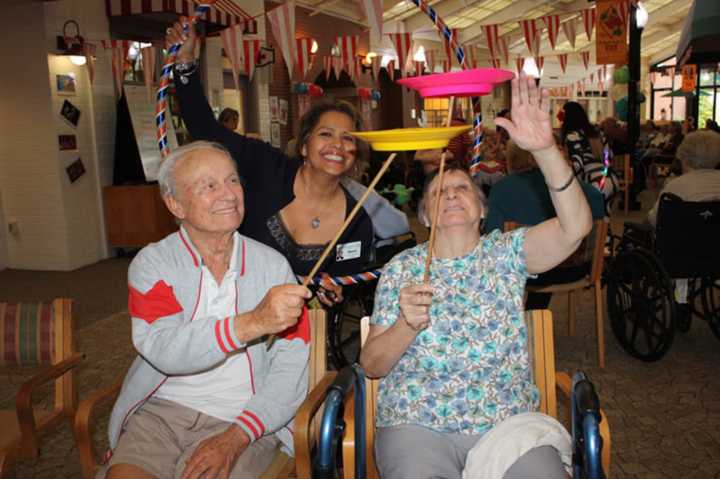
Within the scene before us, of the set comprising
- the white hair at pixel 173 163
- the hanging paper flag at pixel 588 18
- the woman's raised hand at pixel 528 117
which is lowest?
the white hair at pixel 173 163

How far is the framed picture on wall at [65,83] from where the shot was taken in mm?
6668

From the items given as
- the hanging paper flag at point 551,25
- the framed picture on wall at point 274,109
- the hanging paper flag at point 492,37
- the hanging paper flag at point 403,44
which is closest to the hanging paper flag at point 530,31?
the hanging paper flag at point 551,25

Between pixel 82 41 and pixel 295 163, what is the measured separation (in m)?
5.07

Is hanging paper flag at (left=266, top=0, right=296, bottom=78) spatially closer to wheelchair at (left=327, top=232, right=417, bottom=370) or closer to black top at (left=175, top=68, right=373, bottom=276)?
wheelchair at (left=327, top=232, right=417, bottom=370)

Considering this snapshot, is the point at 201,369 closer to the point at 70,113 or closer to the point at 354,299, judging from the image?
the point at 354,299

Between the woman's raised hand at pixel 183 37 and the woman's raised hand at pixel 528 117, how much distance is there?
129 cm

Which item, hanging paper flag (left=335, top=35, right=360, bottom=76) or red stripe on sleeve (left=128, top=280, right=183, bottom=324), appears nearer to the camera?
red stripe on sleeve (left=128, top=280, right=183, bottom=324)

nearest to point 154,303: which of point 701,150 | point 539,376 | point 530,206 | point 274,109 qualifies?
point 539,376

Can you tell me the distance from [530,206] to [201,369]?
102 inches

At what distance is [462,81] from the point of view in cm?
155

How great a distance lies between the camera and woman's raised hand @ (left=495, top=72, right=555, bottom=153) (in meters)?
1.64

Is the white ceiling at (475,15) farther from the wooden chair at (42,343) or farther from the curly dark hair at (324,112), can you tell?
the wooden chair at (42,343)

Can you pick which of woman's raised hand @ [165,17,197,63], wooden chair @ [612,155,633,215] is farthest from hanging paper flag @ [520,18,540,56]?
woman's raised hand @ [165,17,197,63]

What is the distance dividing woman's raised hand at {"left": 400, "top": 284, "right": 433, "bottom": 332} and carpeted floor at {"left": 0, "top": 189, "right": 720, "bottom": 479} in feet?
5.06
